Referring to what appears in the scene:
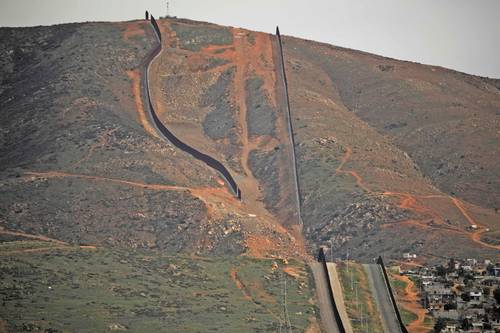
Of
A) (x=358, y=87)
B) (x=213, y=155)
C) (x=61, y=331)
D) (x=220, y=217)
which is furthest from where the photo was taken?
(x=358, y=87)

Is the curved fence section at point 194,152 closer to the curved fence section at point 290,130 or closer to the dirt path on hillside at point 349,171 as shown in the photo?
the curved fence section at point 290,130

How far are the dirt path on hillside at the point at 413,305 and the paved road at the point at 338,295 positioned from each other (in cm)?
389

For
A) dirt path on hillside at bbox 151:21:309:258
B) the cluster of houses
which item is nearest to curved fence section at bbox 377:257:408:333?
the cluster of houses

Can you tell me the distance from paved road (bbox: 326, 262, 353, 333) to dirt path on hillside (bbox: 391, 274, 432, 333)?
3.89 metres

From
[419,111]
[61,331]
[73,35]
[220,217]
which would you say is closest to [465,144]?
[419,111]

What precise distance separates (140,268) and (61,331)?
64.3 ft

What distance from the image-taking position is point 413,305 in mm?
102125

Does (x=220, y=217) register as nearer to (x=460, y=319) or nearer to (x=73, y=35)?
(x=460, y=319)

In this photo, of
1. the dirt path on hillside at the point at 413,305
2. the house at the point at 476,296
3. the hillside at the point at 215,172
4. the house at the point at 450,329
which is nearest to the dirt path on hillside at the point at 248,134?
the hillside at the point at 215,172

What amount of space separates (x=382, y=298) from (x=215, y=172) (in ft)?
104

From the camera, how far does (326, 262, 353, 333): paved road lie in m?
97.6

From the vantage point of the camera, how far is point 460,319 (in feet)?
321

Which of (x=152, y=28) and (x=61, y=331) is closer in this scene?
(x=61, y=331)

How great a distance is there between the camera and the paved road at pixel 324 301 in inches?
3830
